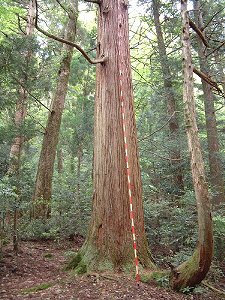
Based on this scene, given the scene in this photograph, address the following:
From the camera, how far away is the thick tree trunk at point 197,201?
3363 mm

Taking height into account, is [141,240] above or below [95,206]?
below

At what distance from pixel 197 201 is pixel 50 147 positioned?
5.81 meters

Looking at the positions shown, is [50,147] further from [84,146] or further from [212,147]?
[212,147]

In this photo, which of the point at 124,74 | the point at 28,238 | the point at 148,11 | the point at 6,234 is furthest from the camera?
A: the point at 148,11

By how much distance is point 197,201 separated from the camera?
3.41 metres

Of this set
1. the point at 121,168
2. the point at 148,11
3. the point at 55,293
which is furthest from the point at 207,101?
the point at 55,293

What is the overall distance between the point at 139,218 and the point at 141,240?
1.04 ft

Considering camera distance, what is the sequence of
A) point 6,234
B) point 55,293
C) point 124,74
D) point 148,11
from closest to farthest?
point 55,293 < point 124,74 < point 6,234 < point 148,11

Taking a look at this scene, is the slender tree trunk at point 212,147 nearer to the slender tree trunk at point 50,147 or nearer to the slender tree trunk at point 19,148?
the slender tree trunk at point 50,147

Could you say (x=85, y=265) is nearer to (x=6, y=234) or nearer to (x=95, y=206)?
→ (x=95, y=206)

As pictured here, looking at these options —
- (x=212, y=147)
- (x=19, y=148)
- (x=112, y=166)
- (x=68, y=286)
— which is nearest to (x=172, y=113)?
(x=212, y=147)

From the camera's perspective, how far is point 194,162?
11.5 ft

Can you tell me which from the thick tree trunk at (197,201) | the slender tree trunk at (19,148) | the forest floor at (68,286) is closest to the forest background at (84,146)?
the slender tree trunk at (19,148)

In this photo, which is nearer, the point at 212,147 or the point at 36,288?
the point at 36,288
